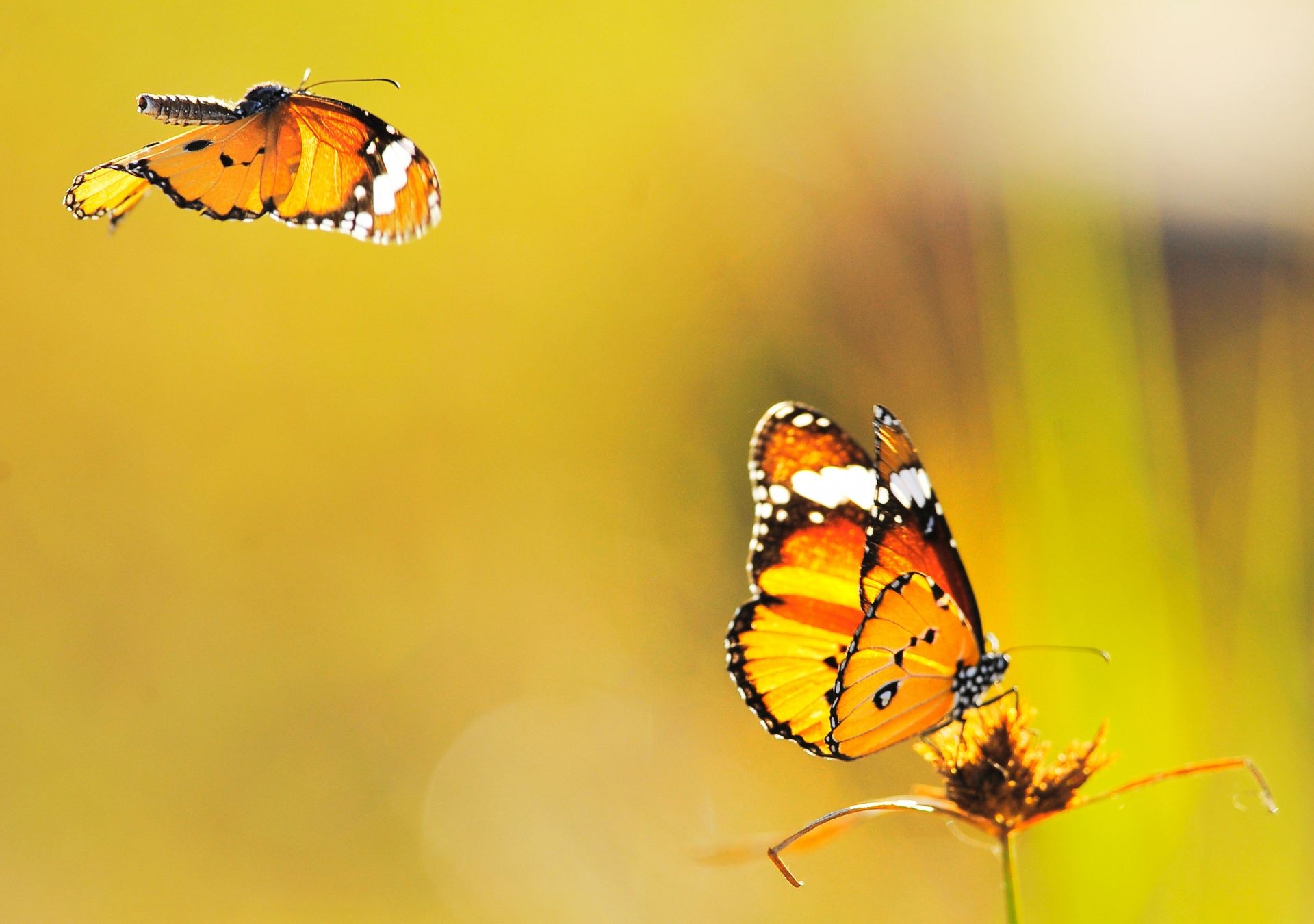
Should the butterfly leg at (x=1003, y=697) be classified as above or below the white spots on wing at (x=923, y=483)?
below

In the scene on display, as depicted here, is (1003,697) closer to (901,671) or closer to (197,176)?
(901,671)

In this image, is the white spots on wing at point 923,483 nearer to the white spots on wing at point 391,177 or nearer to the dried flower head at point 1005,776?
the dried flower head at point 1005,776

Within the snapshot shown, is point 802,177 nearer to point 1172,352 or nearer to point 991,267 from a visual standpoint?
point 991,267

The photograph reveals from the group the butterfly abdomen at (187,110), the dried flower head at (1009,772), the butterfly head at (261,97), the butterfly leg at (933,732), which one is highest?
the butterfly head at (261,97)

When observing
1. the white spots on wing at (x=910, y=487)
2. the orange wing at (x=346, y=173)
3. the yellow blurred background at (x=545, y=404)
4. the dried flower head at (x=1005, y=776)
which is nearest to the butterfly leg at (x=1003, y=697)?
the dried flower head at (x=1005, y=776)

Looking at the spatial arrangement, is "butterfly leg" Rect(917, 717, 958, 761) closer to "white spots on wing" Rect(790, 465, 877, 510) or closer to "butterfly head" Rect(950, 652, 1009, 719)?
"butterfly head" Rect(950, 652, 1009, 719)

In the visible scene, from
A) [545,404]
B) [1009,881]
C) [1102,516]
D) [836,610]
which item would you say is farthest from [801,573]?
[545,404]

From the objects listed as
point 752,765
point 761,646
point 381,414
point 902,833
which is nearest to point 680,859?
point 752,765
